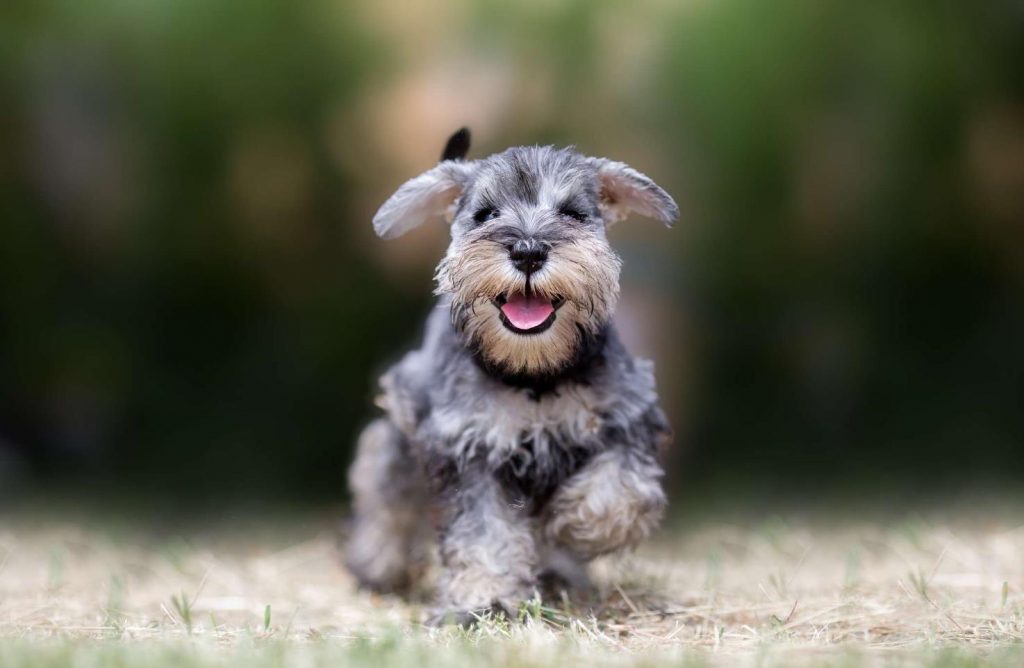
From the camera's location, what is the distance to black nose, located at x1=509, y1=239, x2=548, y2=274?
3.28 m

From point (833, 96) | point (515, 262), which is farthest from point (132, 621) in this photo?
point (833, 96)

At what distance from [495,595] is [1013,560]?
8.04 ft

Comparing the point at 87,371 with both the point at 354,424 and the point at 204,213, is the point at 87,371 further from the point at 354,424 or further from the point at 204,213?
the point at 354,424

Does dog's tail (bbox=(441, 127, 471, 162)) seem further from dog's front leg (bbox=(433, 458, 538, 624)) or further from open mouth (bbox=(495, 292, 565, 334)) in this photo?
dog's front leg (bbox=(433, 458, 538, 624))

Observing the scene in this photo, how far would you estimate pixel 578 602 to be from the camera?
3939mm

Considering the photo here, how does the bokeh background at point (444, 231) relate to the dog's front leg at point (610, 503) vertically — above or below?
above

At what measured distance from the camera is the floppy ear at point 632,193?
375cm

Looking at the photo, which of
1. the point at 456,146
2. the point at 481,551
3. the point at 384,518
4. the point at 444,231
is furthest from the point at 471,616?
the point at 444,231

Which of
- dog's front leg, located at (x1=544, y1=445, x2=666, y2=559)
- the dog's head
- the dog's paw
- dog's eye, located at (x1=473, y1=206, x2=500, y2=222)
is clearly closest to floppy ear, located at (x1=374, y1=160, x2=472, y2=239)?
the dog's head

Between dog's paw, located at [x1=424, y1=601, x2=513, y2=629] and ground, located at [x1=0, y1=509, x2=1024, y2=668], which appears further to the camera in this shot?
dog's paw, located at [x1=424, y1=601, x2=513, y2=629]

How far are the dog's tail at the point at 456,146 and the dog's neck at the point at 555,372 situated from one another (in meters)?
0.85

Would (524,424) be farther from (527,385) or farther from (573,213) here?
(573,213)

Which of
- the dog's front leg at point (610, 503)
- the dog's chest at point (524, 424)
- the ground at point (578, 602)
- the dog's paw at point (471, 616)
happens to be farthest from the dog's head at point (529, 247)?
→ the ground at point (578, 602)

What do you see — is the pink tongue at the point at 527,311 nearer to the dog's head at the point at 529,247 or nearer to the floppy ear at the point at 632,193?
the dog's head at the point at 529,247
